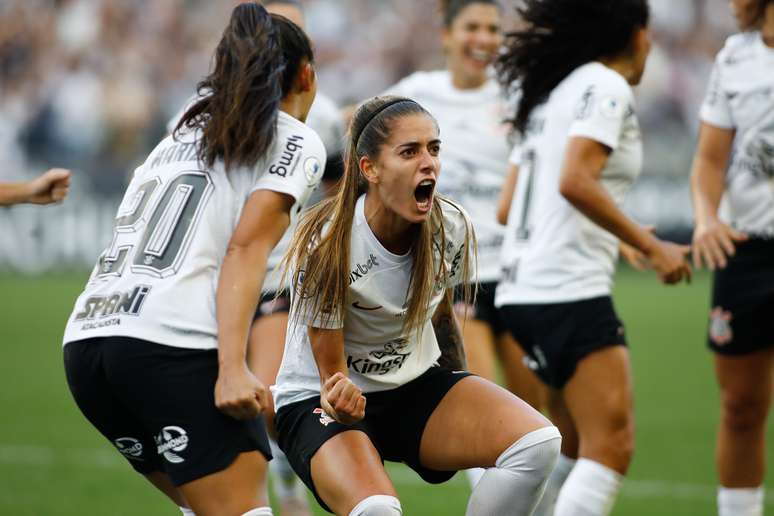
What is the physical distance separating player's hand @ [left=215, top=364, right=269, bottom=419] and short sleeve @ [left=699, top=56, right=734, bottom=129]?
2.85 metres

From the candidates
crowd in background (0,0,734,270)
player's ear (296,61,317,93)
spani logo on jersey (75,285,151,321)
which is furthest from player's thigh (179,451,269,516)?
crowd in background (0,0,734,270)

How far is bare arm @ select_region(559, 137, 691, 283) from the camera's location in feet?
16.5

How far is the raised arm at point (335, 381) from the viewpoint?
3877mm

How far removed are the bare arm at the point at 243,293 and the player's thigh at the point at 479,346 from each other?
249cm

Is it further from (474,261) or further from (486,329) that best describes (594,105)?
(486,329)

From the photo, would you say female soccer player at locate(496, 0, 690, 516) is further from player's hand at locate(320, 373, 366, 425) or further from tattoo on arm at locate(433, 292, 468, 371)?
player's hand at locate(320, 373, 366, 425)

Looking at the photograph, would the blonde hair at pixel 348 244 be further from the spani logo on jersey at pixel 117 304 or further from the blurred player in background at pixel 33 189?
the blurred player in background at pixel 33 189

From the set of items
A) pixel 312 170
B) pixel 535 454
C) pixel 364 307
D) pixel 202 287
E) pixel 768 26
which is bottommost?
pixel 535 454

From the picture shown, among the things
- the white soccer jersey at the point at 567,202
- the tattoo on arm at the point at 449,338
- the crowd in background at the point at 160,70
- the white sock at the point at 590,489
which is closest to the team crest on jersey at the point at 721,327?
the white soccer jersey at the point at 567,202

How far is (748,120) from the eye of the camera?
226 inches

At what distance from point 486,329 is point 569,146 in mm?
1717

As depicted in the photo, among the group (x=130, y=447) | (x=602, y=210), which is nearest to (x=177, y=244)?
(x=130, y=447)

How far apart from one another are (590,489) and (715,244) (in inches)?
46.3

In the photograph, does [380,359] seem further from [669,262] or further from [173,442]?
[669,262]
